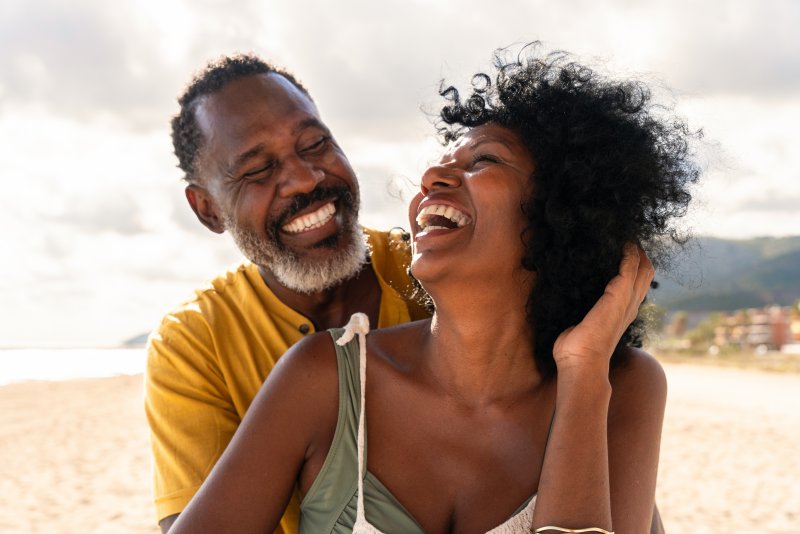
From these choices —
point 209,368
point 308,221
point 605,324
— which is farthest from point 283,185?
point 605,324

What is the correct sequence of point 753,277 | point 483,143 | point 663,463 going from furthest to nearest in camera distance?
1. point 753,277
2. point 663,463
3. point 483,143

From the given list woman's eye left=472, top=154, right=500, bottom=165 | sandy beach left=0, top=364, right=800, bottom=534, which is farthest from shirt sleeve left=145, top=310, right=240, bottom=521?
sandy beach left=0, top=364, right=800, bottom=534

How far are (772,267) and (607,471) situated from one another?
130 m

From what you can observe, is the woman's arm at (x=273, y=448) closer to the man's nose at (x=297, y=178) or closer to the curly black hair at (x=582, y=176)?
the curly black hair at (x=582, y=176)

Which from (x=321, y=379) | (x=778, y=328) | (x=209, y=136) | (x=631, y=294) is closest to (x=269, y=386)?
(x=321, y=379)

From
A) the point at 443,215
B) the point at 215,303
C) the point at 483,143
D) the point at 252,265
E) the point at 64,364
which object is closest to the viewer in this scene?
the point at 443,215

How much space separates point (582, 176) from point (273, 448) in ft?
4.17

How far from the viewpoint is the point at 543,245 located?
2.86 meters

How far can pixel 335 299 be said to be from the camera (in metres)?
4.07

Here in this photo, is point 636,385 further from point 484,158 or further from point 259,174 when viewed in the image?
point 259,174

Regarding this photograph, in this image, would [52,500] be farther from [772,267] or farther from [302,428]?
[772,267]

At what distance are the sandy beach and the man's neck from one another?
7.29 meters

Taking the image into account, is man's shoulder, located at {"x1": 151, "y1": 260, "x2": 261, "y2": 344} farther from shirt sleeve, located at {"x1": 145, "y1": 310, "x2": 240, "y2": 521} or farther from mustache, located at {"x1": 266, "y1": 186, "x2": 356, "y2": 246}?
mustache, located at {"x1": 266, "y1": 186, "x2": 356, "y2": 246}

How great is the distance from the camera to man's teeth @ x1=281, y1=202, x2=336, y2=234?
3957 mm
